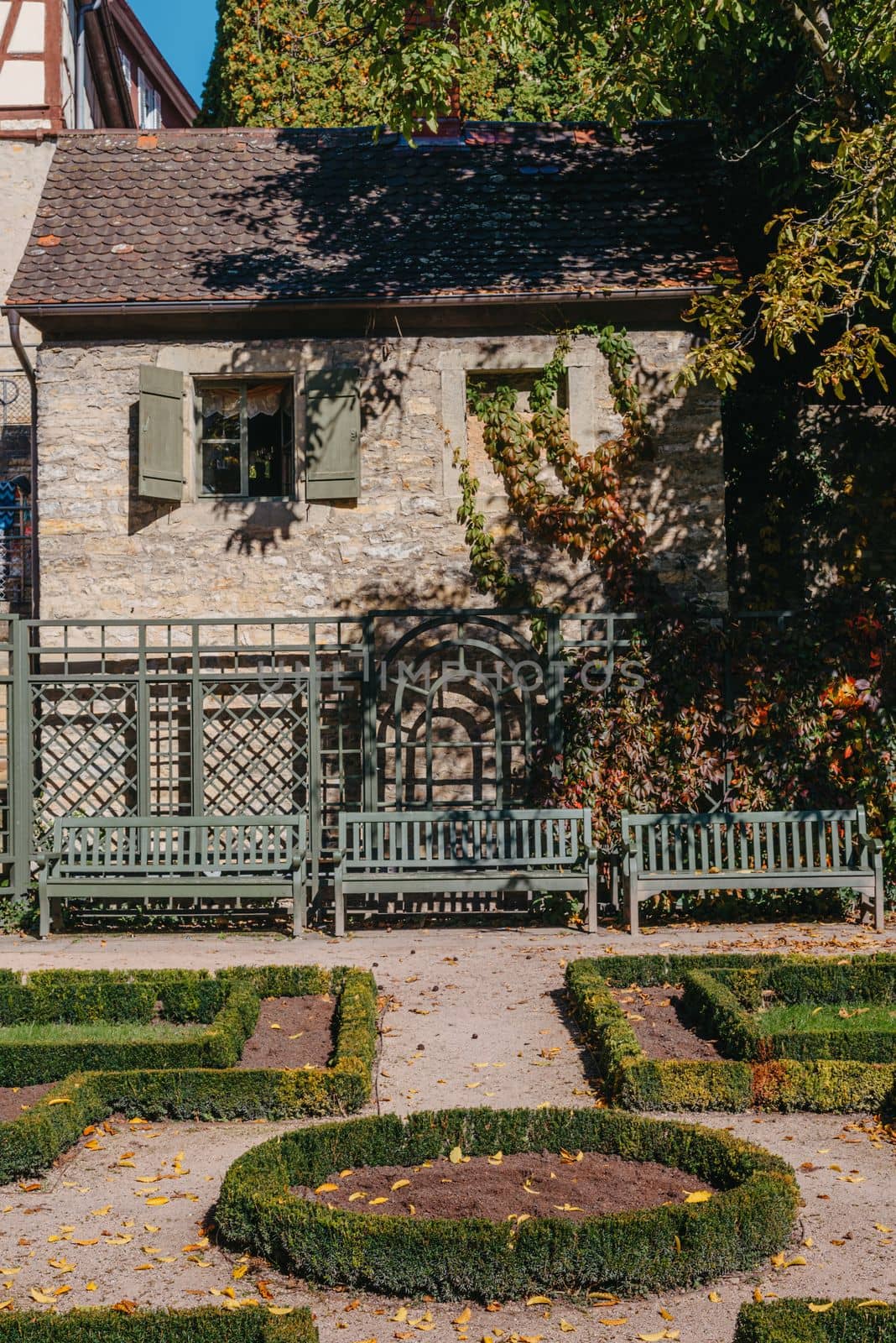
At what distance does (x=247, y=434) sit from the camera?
38.9 ft

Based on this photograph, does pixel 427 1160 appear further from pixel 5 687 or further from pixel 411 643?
pixel 5 687

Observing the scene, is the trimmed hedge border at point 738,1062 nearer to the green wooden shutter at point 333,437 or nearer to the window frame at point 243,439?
the green wooden shutter at point 333,437

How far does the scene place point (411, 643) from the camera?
37.1 ft

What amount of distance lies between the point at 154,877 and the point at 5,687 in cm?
215

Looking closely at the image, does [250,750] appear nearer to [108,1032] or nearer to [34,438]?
[34,438]

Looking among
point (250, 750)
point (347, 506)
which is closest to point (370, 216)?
point (347, 506)

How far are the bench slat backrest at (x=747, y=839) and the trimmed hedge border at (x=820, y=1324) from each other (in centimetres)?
625

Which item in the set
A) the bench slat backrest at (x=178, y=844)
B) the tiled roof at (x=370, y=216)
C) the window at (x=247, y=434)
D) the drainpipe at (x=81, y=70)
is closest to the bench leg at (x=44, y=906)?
the bench slat backrest at (x=178, y=844)

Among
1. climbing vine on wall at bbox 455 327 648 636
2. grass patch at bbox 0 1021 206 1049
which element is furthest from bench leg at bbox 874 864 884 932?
grass patch at bbox 0 1021 206 1049

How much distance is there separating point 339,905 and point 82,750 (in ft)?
8.42

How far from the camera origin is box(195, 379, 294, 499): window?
11.8 meters

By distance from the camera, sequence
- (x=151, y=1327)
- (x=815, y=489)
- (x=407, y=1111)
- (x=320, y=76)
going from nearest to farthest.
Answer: (x=151, y=1327), (x=407, y=1111), (x=815, y=489), (x=320, y=76)

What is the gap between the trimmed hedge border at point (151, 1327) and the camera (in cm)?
370

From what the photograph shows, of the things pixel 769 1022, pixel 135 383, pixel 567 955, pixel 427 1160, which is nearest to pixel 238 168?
pixel 135 383
